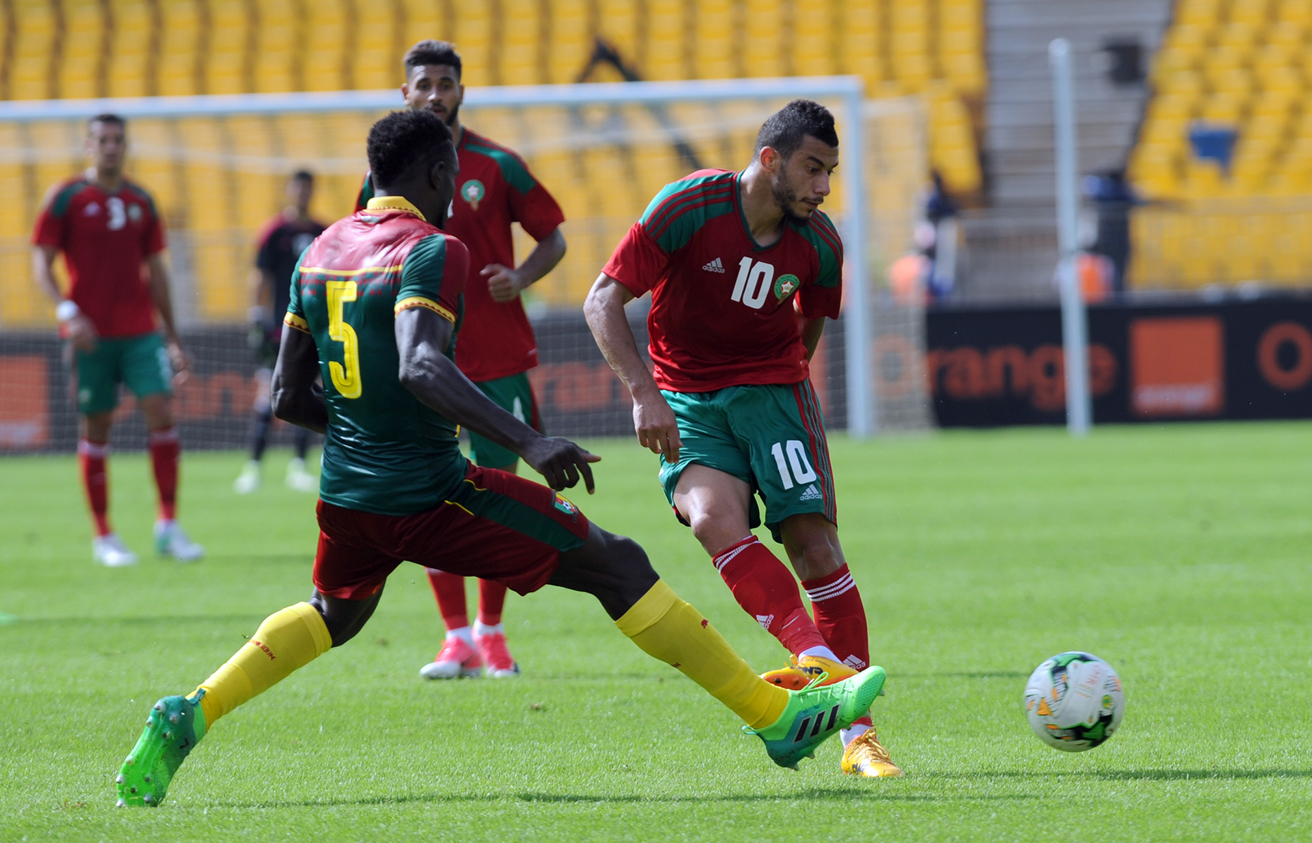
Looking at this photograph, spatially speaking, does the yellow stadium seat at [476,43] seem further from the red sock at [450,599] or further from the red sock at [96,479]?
the red sock at [450,599]

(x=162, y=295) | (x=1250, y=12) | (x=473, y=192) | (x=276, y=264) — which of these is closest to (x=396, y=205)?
(x=473, y=192)

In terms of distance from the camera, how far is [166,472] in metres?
9.41

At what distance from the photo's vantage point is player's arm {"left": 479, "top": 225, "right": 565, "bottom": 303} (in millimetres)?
5762

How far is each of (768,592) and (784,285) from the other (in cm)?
91

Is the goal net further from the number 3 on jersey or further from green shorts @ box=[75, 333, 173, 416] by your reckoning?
the number 3 on jersey

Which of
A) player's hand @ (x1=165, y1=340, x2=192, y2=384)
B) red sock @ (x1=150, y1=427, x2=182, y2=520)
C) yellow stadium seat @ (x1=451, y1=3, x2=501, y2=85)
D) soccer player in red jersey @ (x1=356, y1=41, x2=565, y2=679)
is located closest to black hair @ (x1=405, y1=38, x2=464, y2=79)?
soccer player in red jersey @ (x1=356, y1=41, x2=565, y2=679)

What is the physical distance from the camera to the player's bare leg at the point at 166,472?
9312 mm

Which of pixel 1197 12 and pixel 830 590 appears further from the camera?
pixel 1197 12

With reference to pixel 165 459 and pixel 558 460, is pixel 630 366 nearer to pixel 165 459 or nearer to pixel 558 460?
pixel 558 460

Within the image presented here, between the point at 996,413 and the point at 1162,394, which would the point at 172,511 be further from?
the point at 1162,394

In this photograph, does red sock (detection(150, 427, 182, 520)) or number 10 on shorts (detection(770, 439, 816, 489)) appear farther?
red sock (detection(150, 427, 182, 520))

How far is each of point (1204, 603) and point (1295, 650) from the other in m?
1.19

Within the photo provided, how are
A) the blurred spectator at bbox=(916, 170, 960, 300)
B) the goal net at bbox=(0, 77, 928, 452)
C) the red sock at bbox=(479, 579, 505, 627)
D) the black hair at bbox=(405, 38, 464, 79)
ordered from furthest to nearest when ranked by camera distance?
the blurred spectator at bbox=(916, 170, 960, 300)
the goal net at bbox=(0, 77, 928, 452)
the red sock at bbox=(479, 579, 505, 627)
the black hair at bbox=(405, 38, 464, 79)

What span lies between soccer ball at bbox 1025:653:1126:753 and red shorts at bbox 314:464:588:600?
1.28 metres
